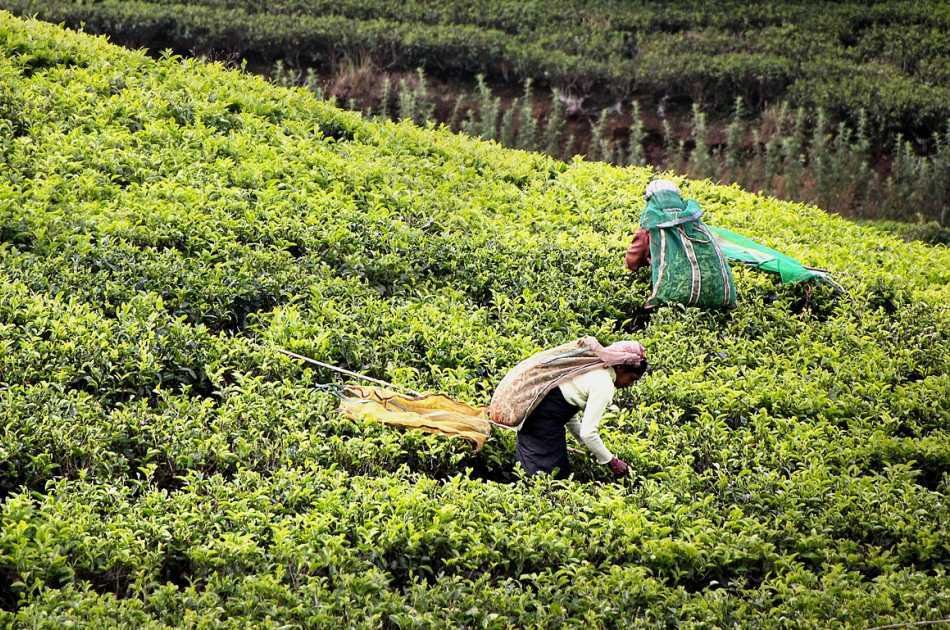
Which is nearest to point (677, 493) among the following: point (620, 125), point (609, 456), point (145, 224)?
point (609, 456)

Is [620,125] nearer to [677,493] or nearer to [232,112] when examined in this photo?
[232,112]

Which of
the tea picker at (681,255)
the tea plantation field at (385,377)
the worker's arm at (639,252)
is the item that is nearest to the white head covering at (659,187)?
the tea picker at (681,255)

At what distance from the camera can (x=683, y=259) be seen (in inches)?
301

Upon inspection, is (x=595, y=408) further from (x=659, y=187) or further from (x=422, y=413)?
(x=659, y=187)

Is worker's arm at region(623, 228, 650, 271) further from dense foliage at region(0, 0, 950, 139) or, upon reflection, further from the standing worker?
dense foliage at region(0, 0, 950, 139)

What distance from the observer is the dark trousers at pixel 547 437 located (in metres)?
5.59

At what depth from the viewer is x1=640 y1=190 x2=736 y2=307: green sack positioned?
300 inches

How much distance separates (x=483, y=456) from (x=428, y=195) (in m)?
3.66

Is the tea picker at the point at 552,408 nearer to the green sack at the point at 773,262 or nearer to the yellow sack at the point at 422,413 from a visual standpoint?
the yellow sack at the point at 422,413

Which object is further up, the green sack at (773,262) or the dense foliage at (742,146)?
the green sack at (773,262)

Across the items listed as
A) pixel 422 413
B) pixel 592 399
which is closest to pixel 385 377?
pixel 422 413

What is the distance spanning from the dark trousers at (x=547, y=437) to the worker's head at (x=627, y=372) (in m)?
0.27

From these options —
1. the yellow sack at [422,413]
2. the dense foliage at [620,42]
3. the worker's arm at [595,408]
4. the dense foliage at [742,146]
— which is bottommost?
the dense foliage at [742,146]

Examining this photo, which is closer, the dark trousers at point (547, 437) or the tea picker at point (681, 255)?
the dark trousers at point (547, 437)
